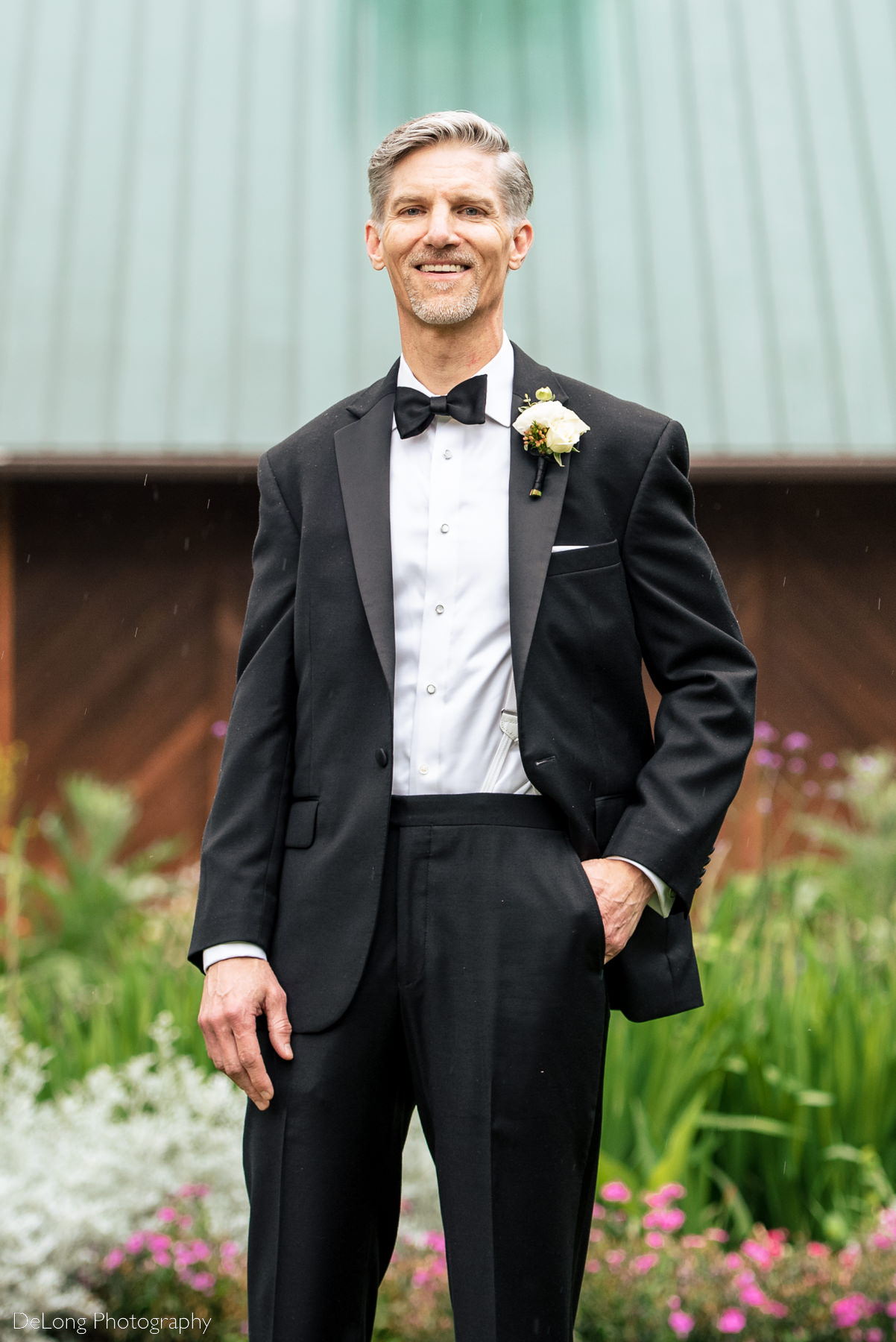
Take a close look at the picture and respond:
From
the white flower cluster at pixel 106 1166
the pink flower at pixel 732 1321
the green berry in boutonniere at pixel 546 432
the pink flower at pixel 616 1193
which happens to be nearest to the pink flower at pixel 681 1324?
the pink flower at pixel 732 1321

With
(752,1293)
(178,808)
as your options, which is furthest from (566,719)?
(178,808)

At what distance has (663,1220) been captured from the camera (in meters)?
3.11

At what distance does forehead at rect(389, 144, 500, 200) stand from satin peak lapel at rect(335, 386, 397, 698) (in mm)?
304

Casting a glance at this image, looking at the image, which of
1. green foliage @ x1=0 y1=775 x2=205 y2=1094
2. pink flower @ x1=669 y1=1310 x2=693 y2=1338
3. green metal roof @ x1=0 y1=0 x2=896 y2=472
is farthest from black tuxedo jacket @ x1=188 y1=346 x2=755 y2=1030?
green metal roof @ x1=0 y1=0 x2=896 y2=472

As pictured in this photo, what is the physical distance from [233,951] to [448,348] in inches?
36.3

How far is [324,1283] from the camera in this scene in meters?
1.88

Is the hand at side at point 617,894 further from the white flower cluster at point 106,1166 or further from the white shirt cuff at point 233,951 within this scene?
the white flower cluster at point 106,1166

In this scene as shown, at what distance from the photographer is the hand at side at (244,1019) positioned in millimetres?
1881

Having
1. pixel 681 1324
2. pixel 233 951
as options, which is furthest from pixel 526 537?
pixel 681 1324

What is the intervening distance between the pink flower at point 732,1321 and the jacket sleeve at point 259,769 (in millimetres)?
1559

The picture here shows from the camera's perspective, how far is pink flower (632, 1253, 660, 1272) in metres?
→ 2.99

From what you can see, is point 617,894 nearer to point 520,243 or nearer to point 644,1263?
point 520,243

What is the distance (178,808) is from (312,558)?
5100 millimetres

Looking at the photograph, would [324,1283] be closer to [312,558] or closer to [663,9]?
[312,558]
